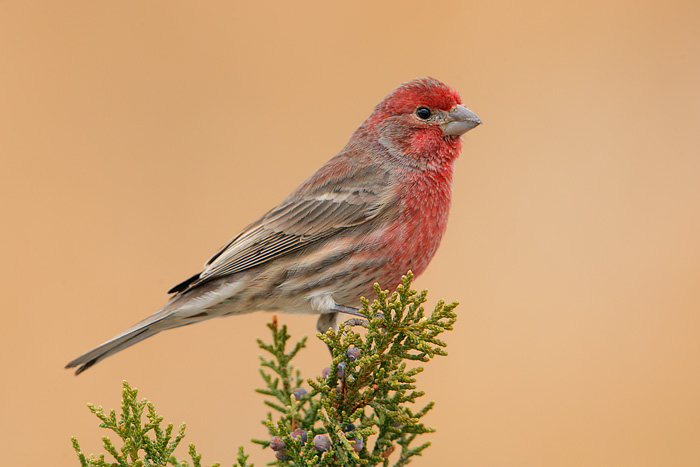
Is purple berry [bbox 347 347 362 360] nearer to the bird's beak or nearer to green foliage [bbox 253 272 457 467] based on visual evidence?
green foliage [bbox 253 272 457 467]

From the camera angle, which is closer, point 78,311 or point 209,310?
point 209,310

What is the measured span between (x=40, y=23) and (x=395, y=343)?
561cm

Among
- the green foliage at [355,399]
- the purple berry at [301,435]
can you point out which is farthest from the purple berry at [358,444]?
the purple berry at [301,435]

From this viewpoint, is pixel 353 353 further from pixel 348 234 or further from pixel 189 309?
pixel 189 309

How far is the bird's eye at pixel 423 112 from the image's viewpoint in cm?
443

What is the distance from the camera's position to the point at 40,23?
7.00 metres

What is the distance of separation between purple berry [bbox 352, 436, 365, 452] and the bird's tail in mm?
1511

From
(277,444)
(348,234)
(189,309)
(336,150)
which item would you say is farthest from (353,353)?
(336,150)

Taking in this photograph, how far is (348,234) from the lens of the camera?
13.7 feet

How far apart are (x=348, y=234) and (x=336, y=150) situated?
2949mm

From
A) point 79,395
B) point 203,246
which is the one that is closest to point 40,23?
point 203,246

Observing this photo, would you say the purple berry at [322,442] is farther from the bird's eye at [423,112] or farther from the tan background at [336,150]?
the tan background at [336,150]

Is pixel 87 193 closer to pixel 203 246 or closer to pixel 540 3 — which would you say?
pixel 203 246

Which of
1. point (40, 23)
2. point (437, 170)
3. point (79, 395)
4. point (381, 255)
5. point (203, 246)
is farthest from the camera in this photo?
point (40, 23)
